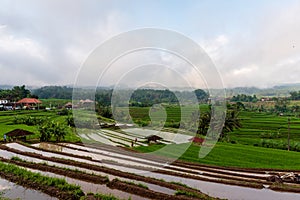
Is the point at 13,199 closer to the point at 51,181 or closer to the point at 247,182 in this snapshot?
the point at 51,181

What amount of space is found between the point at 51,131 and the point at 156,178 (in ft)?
49.1

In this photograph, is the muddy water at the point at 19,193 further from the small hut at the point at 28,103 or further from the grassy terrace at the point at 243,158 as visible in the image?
the small hut at the point at 28,103

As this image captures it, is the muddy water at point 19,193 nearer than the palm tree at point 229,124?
Yes

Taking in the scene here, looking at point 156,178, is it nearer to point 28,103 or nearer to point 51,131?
point 51,131

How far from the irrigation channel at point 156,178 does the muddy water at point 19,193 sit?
4.97ft

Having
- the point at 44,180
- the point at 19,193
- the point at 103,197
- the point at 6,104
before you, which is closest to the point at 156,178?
the point at 103,197

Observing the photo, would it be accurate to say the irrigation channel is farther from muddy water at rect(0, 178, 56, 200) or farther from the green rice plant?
muddy water at rect(0, 178, 56, 200)

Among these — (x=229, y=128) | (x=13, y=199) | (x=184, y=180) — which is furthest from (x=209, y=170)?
(x=229, y=128)

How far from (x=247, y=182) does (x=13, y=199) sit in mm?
9424

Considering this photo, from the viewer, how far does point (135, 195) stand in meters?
9.62

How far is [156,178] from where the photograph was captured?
39.7 ft

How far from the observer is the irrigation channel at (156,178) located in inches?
395

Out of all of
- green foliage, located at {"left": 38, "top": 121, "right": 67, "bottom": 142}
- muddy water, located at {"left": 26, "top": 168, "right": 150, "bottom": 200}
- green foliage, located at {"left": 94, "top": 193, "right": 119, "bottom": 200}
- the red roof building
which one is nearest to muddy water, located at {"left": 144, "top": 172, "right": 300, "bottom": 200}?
muddy water, located at {"left": 26, "top": 168, "right": 150, "bottom": 200}

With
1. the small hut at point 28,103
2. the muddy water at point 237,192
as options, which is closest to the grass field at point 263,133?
the muddy water at point 237,192
